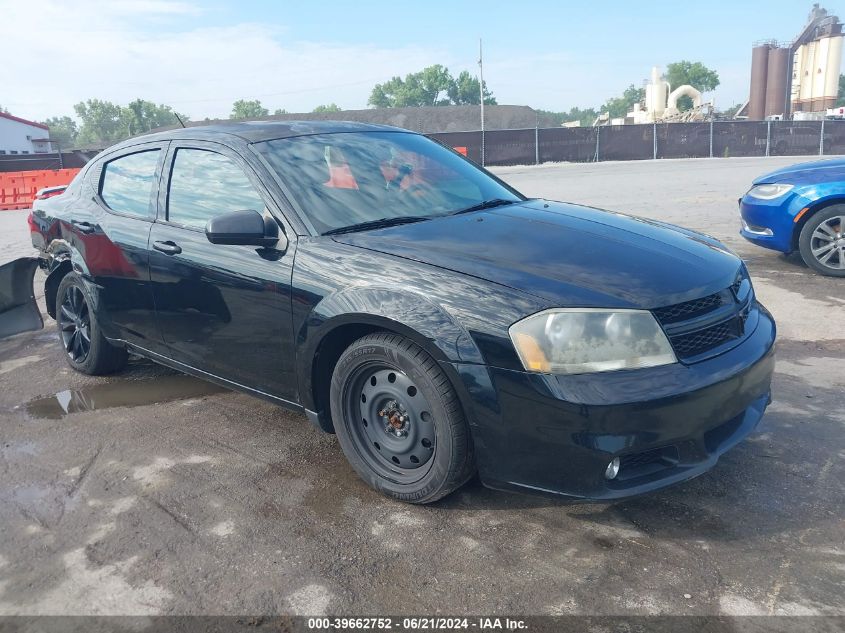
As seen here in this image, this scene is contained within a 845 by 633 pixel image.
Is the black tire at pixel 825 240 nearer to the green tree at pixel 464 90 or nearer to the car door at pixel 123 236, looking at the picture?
the car door at pixel 123 236

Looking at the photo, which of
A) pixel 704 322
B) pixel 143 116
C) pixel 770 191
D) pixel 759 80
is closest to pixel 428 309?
pixel 704 322

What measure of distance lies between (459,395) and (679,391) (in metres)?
0.81

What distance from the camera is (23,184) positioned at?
19953 mm

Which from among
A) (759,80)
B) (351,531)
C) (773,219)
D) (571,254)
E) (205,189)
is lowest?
(351,531)

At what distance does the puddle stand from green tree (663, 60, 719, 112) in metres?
127

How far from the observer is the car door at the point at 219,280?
337cm

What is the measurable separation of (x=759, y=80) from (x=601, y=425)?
84781mm

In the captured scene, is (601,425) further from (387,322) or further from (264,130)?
(264,130)

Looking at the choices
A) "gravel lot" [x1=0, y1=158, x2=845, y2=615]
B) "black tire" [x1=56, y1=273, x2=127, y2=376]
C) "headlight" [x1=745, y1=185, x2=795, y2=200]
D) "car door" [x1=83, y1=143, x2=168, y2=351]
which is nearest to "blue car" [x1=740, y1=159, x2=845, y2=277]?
"headlight" [x1=745, y1=185, x2=795, y2=200]

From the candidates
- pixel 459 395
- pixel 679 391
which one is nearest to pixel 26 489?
pixel 459 395

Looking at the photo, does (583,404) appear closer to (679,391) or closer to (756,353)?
(679,391)

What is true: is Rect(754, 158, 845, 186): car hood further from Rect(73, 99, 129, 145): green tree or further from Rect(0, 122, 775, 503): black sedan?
Rect(73, 99, 129, 145): green tree

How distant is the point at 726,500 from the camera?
9.86 feet

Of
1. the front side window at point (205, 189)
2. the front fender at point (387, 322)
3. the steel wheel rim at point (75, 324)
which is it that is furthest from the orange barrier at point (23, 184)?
the front fender at point (387, 322)
